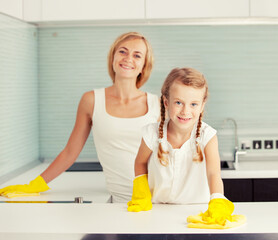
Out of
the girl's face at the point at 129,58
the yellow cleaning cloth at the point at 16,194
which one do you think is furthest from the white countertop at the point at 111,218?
the girl's face at the point at 129,58

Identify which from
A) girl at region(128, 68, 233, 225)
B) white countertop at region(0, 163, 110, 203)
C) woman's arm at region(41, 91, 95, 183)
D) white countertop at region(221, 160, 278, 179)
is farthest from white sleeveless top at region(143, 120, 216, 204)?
white countertop at region(221, 160, 278, 179)

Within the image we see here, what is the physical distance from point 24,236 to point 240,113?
1973 mm

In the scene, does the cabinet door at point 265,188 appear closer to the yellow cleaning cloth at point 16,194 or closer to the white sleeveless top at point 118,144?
the white sleeveless top at point 118,144

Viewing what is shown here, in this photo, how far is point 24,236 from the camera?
119 centimetres

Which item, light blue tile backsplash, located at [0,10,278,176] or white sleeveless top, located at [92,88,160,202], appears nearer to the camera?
white sleeveless top, located at [92,88,160,202]

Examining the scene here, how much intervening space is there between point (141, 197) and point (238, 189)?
1.13 meters

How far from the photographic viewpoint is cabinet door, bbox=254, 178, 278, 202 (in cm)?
246

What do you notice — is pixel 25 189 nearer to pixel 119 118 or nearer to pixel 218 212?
pixel 119 118

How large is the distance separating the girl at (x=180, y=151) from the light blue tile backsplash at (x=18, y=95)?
1047 millimetres

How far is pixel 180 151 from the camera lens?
154cm

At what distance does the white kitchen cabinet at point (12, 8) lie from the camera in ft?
7.36

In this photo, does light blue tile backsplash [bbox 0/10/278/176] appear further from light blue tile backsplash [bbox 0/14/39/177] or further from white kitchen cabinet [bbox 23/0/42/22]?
white kitchen cabinet [bbox 23/0/42/22]

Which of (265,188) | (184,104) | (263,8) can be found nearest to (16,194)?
(184,104)

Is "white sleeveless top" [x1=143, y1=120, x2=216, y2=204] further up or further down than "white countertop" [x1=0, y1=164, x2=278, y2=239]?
further up
